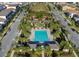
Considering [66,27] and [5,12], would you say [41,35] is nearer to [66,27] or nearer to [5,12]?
[66,27]

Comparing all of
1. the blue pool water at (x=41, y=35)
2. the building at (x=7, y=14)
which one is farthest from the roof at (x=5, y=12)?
the blue pool water at (x=41, y=35)

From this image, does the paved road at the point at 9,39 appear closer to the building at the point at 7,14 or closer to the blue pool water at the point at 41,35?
the building at the point at 7,14

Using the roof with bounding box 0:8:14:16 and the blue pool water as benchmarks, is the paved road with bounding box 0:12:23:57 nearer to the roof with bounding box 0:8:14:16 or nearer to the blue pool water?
the roof with bounding box 0:8:14:16

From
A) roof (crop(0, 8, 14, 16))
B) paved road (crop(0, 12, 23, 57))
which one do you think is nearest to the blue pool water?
paved road (crop(0, 12, 23, 57))

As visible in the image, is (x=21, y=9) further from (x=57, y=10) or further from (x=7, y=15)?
(x=57, y=10)

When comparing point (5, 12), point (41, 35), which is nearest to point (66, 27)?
point (41, 35)
